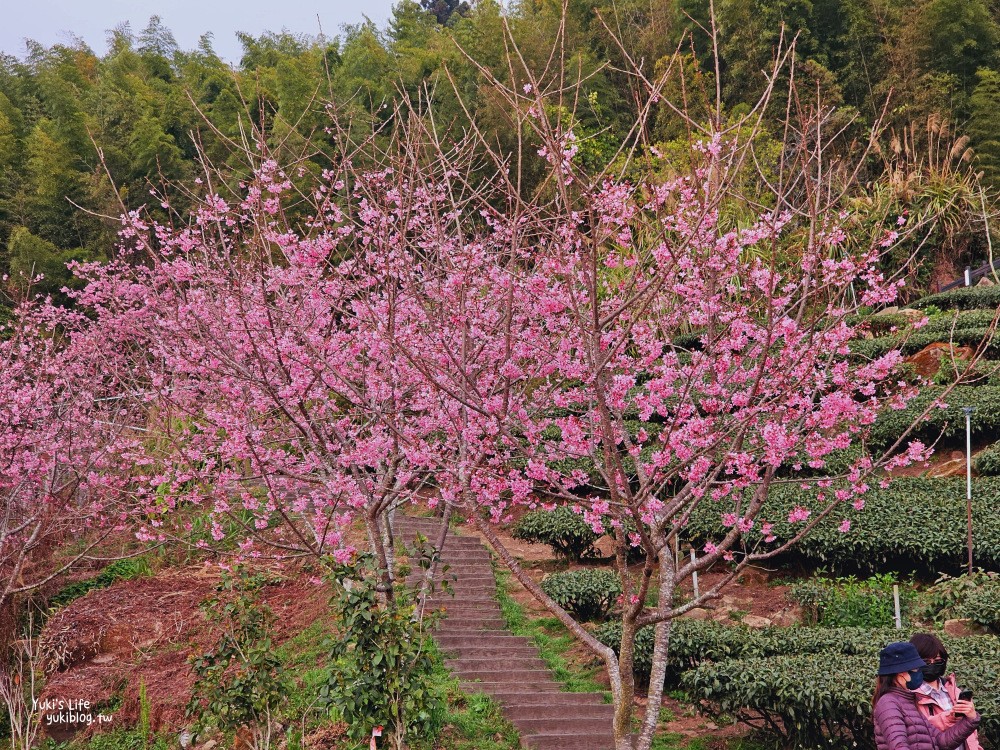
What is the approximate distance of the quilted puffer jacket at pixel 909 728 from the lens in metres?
3.27

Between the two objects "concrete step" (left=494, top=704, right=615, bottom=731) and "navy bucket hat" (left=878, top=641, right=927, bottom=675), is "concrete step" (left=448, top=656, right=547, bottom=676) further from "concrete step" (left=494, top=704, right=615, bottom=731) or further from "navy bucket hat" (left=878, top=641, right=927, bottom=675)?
"navy bucket hat" (left=878, top=641, right=927, bottom=675)

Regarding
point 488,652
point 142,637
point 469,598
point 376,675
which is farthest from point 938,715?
point 142,637

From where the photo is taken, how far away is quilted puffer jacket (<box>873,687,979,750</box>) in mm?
Answer: 3273

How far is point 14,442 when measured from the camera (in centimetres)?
873

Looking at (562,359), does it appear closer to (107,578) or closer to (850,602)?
(850,602)

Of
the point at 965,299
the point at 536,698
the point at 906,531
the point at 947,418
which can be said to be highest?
the point at 965,299

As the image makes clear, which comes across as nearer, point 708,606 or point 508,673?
point 508,673

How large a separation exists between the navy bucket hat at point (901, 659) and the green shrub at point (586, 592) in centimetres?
430

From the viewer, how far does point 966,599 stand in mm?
6684

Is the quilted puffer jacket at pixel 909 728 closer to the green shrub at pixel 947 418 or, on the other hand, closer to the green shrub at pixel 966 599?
the green shrub at pixel 966 599

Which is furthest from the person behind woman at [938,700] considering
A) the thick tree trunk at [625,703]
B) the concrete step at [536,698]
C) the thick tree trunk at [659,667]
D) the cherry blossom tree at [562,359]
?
the concrete step at [536,698]

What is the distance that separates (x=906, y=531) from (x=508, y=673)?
3.45 m

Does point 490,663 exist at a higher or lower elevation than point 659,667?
lower

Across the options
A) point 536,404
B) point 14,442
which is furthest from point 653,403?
point 14,442
